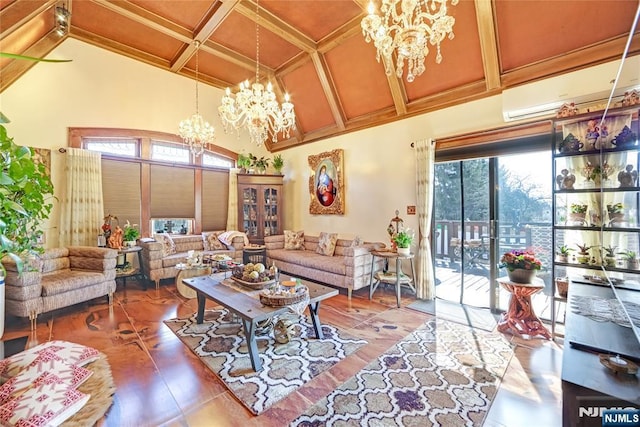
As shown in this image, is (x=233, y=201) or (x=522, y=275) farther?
(x=233, y=201)

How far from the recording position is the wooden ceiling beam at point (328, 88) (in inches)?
183

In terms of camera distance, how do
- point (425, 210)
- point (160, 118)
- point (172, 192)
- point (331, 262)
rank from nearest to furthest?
point (425, 210), point (331, 262), point (160, 118), point (172, 192)

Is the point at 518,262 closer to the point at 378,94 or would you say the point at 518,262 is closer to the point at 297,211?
the point at 378,94

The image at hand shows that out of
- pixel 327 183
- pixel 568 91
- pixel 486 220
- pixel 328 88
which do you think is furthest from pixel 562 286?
pixel 328 88

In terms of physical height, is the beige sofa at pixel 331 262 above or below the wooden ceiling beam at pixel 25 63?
below

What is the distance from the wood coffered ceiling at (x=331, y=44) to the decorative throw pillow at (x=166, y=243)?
296cm

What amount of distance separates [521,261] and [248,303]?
9.64 ft

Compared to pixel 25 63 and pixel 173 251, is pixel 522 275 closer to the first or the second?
pixel 173 251

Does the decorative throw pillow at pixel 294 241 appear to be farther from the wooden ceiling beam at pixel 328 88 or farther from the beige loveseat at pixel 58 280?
the beige loveseat at pixel 58 280

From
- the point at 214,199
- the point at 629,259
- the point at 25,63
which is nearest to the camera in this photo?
the point at 629,259

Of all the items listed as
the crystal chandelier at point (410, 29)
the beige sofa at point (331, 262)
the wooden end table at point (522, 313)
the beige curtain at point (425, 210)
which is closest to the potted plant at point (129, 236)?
the beige sofa at point (331, 262)

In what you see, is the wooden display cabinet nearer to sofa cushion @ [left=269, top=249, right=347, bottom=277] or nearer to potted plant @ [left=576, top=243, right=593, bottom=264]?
sofa cushion @ [left=269, top=249, right=347, bottom=277]

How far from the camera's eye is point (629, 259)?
6.98 ft

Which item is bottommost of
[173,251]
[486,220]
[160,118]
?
[173,251]
